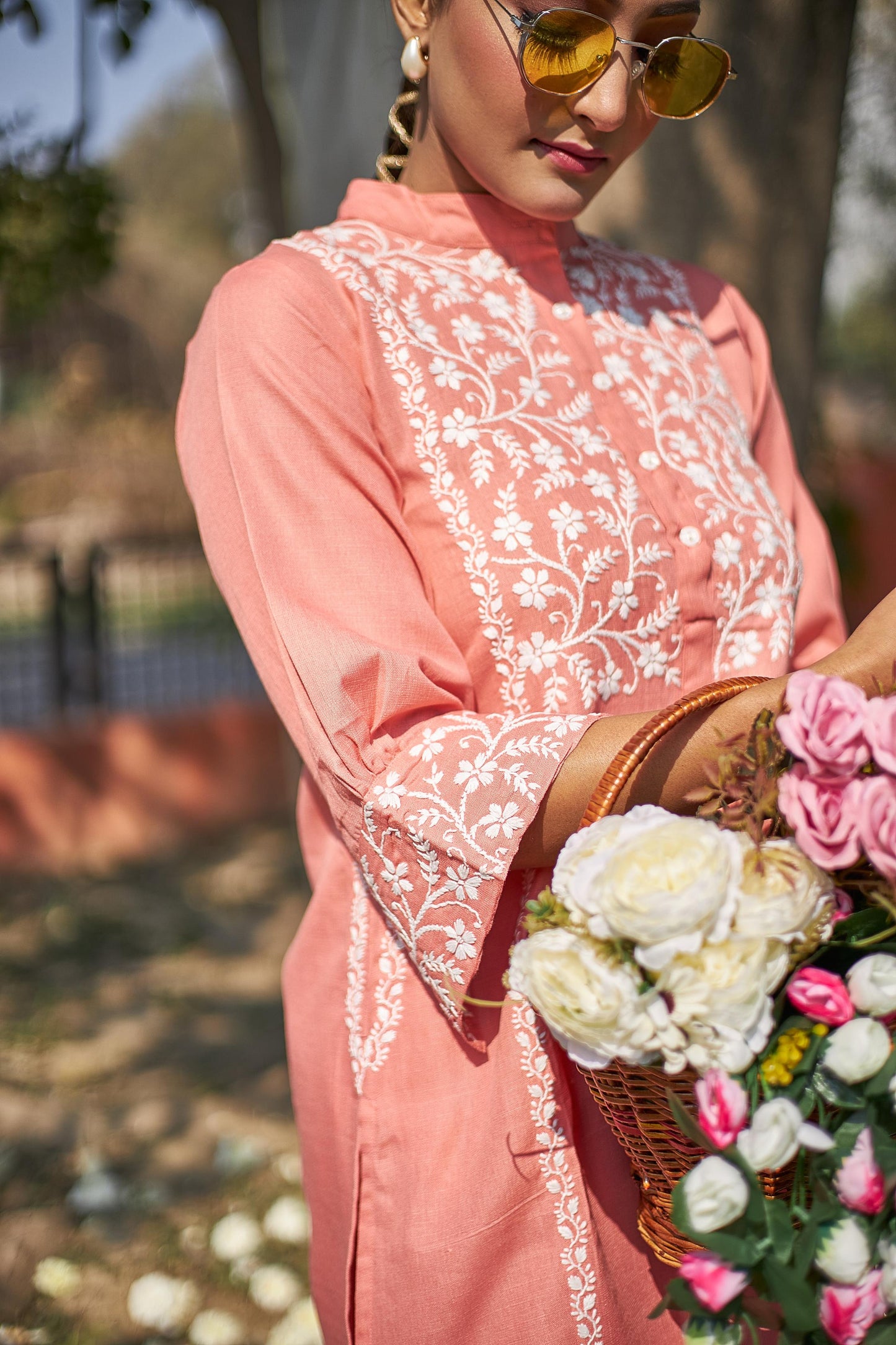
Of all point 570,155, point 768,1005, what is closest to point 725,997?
point 768,1005

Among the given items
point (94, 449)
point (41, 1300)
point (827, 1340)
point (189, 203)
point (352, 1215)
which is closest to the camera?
point (827, 1340)

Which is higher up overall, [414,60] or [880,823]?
[414,60]

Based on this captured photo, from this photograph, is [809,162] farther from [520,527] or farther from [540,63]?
[520,527]

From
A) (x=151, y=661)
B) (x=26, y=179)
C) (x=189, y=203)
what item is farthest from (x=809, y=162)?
(x=189, y=203)

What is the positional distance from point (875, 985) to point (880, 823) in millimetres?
135

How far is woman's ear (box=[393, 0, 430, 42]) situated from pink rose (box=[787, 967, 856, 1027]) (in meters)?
1.14

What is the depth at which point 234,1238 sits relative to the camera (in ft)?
9.64

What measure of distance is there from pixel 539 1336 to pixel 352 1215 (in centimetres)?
24

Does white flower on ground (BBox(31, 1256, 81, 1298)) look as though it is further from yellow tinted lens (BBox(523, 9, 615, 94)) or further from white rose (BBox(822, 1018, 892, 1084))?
yellow tinted lens (BBox(523, 9, 615, 94))

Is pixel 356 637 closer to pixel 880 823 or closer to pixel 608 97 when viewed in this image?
pixel 880 823

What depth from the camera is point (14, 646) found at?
6.11 m

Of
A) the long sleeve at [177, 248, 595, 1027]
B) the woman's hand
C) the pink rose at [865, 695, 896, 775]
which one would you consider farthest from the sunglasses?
the pink rose at [865, 695, 896, 775]

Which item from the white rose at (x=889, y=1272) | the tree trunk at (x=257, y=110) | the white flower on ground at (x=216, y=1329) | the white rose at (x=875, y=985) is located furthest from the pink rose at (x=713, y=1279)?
the tree trunk at (x=257, y=110)

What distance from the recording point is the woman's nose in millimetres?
1253
